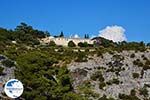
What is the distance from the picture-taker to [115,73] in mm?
61625

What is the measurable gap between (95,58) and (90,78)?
8735 mm

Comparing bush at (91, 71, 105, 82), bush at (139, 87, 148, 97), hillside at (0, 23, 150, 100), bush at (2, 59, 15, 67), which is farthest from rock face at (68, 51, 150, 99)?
bush at (2, 59, 15, 67)

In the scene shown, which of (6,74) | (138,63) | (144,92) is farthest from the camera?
(138,63)

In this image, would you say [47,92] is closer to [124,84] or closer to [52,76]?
[52,76]

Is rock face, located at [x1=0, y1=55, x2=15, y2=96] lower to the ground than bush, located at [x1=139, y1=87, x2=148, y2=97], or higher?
higher

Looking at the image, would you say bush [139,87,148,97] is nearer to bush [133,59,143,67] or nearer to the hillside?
the hillside

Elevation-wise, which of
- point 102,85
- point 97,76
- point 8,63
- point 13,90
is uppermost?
point 8,63

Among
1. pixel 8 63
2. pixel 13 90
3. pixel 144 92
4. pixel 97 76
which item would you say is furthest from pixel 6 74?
pixel 13 90

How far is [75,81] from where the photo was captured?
58906 millimetres

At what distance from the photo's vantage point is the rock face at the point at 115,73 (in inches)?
2224

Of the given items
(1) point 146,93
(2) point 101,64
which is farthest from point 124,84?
(2) point 101,64

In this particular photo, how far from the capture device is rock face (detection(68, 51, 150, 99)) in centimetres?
5650

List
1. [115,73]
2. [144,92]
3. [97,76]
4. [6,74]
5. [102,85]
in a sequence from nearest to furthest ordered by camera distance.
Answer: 1. [144,92]
2. [102,85]
3. [6,74]
4. [97,76]
5. [115,73]

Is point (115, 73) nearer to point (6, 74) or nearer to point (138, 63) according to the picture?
point (138, 63)
